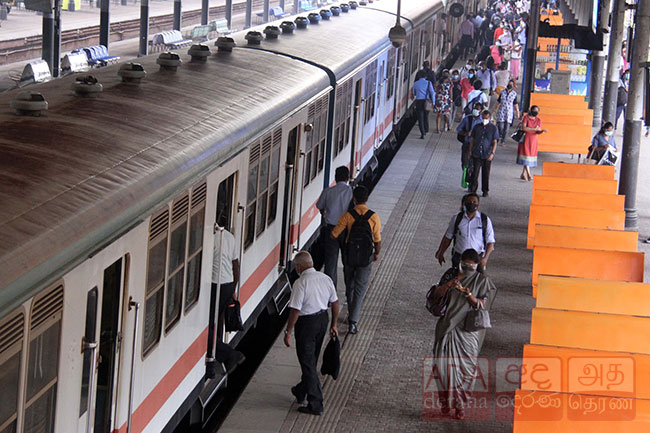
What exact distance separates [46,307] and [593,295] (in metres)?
6.48

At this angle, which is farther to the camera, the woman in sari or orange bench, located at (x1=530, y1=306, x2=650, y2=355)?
orange bench, located at (x1=530, y1=306, x2=650, y2=355)

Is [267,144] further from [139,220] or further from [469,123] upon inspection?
[469,123]

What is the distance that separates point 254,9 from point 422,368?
188 ft

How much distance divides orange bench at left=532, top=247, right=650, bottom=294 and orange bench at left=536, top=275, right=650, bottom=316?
1.77 meters

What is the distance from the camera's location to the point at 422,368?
10.7 meters

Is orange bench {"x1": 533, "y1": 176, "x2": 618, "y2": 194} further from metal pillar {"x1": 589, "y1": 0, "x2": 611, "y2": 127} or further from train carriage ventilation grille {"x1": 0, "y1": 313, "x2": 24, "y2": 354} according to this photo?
metal pillar {"x1": 589, "y1": 0, "x2": 611, "y2": 127}

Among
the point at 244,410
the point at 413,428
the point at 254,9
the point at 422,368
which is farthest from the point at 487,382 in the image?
the point at 254,9

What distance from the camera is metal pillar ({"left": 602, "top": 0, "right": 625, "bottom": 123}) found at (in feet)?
76.6

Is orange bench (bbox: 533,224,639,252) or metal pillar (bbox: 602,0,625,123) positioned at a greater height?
metal pillar (bbox: 602,0,625,123)

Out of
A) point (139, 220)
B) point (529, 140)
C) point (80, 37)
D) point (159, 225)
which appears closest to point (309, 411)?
point (159, 225)

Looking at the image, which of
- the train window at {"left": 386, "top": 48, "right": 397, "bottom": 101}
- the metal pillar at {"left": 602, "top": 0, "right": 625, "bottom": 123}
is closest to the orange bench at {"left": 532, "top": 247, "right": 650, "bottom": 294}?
the train window at {"left": 386, "top": 48, "right": 397, "bottom": 101}

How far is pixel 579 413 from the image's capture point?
7.79 metres

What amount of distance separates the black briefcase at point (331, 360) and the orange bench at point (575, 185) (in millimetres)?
6771

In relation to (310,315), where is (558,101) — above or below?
below
